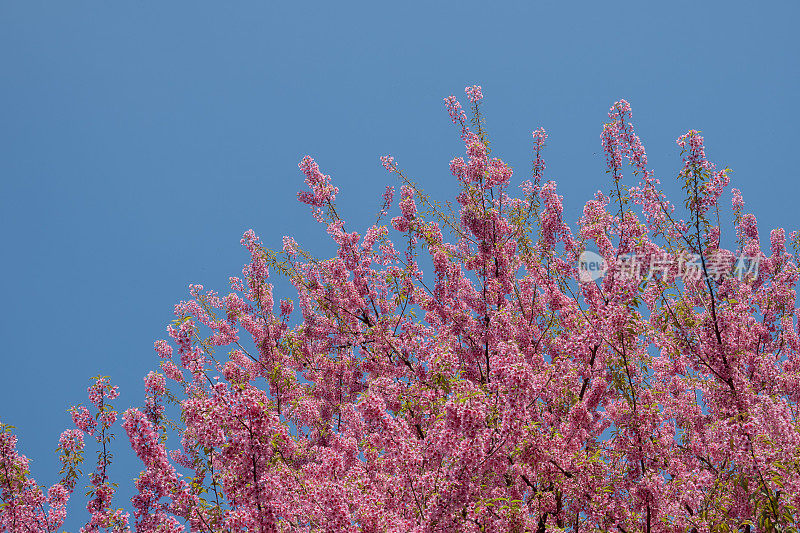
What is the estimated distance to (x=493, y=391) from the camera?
6.00 meters

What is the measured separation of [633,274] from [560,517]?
3781mm

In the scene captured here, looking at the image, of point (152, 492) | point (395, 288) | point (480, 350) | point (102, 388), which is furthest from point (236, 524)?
point (395, 288)

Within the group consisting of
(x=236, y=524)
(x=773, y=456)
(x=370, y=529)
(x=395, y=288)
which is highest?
(x=395, y=288)

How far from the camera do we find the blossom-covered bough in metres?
5.60

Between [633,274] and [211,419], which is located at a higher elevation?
[633,274]

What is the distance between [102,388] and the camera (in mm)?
6832

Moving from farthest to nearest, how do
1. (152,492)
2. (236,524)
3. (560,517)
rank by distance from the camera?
(560,517)
(152,492)
(236,524)

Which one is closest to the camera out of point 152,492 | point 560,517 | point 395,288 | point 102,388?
point 152,492

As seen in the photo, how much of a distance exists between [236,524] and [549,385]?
4738 mm

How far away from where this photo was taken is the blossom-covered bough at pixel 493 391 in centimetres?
560

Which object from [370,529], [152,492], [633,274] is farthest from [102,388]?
[633,274]

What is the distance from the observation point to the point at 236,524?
18.7ft

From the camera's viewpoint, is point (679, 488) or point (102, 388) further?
point (679, 488)

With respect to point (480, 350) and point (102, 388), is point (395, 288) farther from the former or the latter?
point (102, 388)
